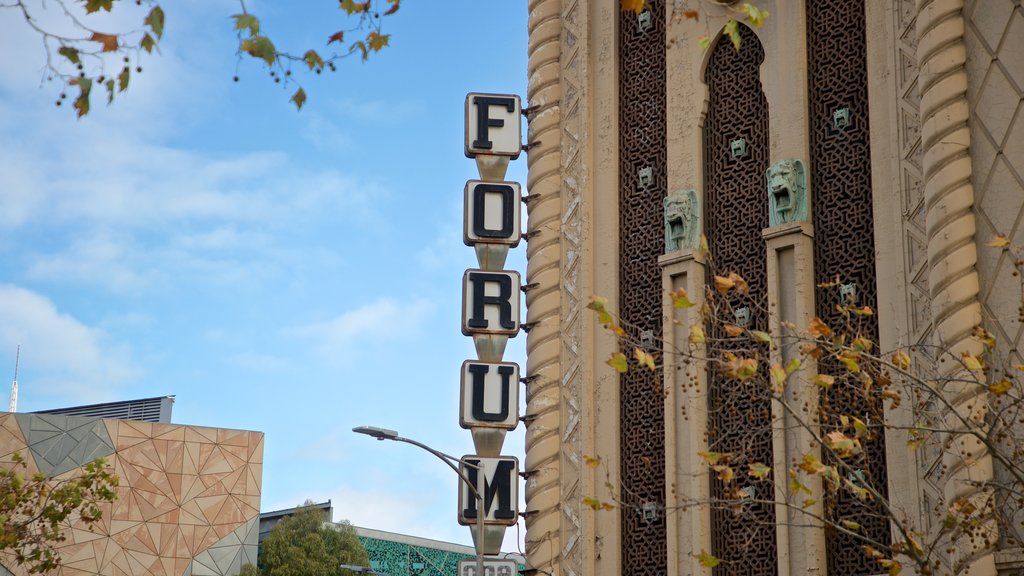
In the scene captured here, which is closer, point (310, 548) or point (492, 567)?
point (492, 567)

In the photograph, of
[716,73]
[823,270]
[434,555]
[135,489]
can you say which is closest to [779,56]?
[716,73]

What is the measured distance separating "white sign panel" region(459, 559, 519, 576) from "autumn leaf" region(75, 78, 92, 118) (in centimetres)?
1568

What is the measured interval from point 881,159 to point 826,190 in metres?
1.08

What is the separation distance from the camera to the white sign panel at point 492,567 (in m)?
24.3

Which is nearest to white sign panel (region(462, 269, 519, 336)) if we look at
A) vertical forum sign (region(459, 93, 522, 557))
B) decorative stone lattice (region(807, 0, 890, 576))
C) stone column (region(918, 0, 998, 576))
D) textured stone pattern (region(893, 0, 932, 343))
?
vertical forum sign (region(459, 93, 522, 557))

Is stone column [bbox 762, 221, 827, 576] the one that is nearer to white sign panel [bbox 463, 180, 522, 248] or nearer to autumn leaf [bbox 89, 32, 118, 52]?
white sign panel [bbox 463, 180, 522, 248]

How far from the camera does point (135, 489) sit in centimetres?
6894

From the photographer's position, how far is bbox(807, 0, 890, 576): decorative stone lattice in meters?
20.4

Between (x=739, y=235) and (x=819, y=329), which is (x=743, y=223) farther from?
(x=819, y=329)

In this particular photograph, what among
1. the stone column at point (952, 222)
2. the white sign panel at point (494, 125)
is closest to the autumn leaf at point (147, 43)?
the stone column at point (952, 222)

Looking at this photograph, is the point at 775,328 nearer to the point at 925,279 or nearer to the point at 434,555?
the point at 925,279

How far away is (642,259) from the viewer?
2419 centimetres

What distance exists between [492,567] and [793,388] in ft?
20.8

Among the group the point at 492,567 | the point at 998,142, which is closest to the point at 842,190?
the point at 998,142
